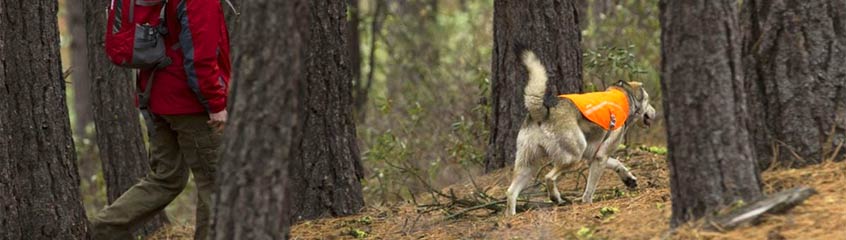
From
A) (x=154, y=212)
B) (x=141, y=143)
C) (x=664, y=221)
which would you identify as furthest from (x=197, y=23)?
(x=141, y=143)

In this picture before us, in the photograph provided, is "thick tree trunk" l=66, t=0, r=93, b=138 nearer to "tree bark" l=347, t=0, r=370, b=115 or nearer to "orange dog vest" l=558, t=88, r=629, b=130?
"tree bark" l=347, t=0, r=370, b=115

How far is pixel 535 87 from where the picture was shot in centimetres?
771

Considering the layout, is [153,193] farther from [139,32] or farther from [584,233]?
[584,233]

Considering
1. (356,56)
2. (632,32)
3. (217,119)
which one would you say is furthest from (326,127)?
(356,56)

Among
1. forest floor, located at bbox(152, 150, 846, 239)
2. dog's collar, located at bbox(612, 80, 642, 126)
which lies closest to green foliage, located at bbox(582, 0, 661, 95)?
forest floor, located at bbox(152, 150, 846, 239)

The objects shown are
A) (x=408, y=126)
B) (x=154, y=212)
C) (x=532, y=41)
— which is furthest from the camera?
(x=408, y=126)

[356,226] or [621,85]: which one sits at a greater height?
[621,85]

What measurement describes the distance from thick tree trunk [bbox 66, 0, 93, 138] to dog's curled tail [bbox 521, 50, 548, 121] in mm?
16003

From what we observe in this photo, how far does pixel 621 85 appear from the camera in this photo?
28.5 feet

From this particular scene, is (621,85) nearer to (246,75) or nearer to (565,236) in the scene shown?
(565,236)

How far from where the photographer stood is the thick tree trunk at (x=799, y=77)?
693 centimetres

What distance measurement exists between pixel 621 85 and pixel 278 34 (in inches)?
144

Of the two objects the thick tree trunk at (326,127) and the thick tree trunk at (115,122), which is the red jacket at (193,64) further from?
the thick tree trunk at (115,122)

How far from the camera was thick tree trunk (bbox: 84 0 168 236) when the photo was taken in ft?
34.6
